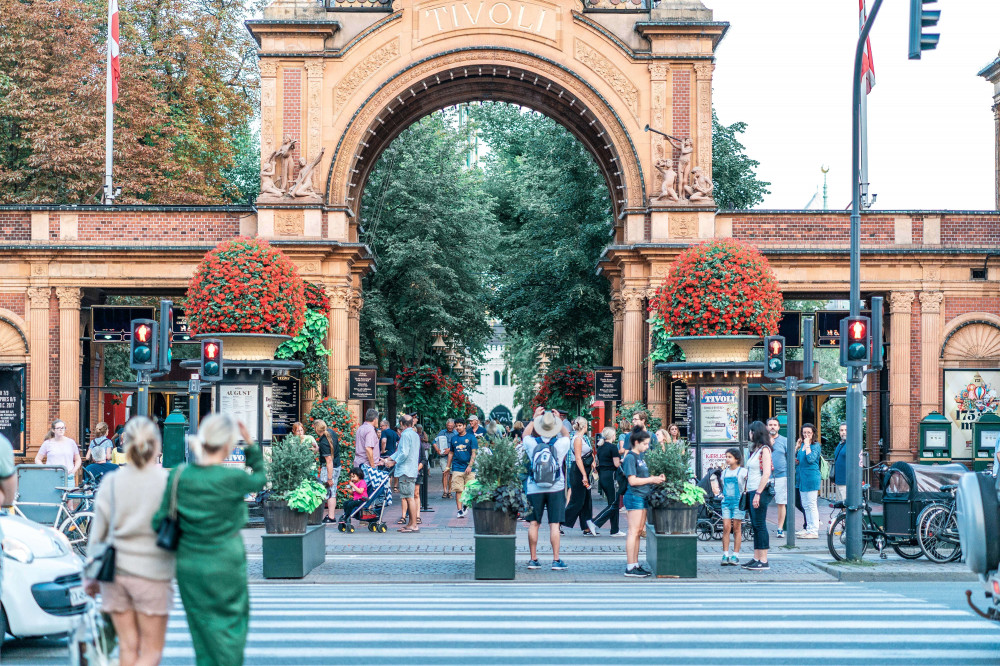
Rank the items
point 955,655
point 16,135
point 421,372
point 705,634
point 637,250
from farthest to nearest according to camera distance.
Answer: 1. point 16,135
2. point 421,372
3. point 637,250
4. point 705,634
5. point 955,655

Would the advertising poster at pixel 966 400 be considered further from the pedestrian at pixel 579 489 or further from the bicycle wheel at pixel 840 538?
the bicycle wheel at pixel 840 538

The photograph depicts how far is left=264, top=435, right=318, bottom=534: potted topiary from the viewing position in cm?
1459

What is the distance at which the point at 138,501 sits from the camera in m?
7.22

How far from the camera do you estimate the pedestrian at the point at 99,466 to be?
17766 millimetres

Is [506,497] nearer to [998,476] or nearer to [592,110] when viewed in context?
[998,476]

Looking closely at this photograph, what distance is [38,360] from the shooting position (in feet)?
94.8

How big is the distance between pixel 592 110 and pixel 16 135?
1805 cm

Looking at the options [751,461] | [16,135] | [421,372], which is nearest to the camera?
[751,461]

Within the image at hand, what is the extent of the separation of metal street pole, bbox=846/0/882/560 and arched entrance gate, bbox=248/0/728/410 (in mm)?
11375

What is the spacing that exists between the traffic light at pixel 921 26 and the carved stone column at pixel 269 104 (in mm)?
17388

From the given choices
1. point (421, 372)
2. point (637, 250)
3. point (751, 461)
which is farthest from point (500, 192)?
point (751, 461)

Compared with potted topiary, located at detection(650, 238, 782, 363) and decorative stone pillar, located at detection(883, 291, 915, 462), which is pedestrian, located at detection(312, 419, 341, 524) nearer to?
potted topiary, located at detection(650, 238, 782, 363)

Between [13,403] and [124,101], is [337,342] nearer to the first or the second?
[13,403]

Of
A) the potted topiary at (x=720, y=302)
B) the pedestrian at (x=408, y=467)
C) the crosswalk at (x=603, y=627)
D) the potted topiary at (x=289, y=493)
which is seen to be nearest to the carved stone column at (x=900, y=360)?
the potted topiary at (x=720, y=302)
